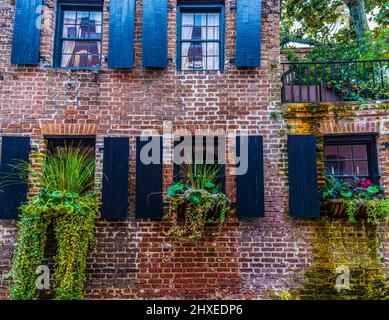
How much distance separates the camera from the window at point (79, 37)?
7.16 m

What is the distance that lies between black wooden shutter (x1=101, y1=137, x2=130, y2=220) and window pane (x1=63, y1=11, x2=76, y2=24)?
2.59 m

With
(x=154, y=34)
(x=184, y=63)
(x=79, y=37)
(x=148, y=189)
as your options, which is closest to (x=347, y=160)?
(x=184, y=63)

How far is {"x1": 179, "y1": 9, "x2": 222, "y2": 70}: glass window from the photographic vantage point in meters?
7.19

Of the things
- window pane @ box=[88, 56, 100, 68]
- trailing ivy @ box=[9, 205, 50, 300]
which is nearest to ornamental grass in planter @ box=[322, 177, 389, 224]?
trailing ivy @ box=[9, 205, 50, 300]

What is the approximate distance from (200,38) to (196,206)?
10.8 feet

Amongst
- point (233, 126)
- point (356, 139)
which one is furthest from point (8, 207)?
point (356, 139)

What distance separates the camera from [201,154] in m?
6.66

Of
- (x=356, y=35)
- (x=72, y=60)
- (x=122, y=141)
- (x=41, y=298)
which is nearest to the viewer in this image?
(x=41, y=298)

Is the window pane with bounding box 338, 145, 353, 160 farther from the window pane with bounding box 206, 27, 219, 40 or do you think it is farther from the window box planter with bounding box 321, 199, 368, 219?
the window pane with bounding box 206, 27, 219, 40

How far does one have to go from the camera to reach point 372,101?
6.66m

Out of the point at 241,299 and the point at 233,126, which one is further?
the point at 233,126

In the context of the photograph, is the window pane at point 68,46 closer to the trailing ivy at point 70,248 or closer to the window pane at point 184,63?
the window pane at point 184,63

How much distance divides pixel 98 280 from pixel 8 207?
6.23 ft

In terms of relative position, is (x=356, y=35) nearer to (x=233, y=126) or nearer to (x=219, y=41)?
(x=219, y=41)
